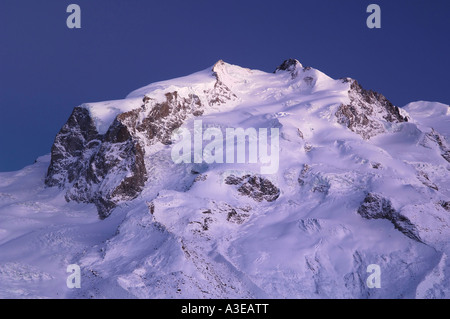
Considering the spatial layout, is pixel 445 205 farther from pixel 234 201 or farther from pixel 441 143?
pixel 234 201

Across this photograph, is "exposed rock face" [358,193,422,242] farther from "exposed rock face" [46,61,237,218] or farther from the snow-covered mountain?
"exposed rock face" [46,61,237,218]

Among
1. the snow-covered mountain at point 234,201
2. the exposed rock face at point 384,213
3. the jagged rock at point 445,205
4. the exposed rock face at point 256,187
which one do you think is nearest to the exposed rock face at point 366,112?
the snow-covered mountain at point 234,201

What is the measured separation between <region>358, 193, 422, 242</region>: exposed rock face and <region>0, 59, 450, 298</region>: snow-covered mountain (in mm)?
153

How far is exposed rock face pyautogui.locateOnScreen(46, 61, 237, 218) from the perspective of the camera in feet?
298

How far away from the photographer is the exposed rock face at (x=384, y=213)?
235 feet

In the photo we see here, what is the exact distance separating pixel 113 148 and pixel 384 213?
4798 cm

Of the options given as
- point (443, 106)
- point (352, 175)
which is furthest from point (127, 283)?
point (443, 106)

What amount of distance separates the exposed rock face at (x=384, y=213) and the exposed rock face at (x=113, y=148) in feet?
121

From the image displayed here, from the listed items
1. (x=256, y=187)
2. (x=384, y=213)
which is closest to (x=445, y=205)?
(x=384, y=213)

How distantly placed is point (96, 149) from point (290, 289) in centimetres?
5129

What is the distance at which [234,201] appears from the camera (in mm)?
81250

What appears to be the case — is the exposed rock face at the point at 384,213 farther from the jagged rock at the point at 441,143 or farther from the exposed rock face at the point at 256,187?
the jagged rock at the point at 441,143

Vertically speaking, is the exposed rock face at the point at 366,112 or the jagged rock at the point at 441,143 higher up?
the exposed rock face at the point at 366,112

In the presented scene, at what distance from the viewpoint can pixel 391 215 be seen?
74.3 m
